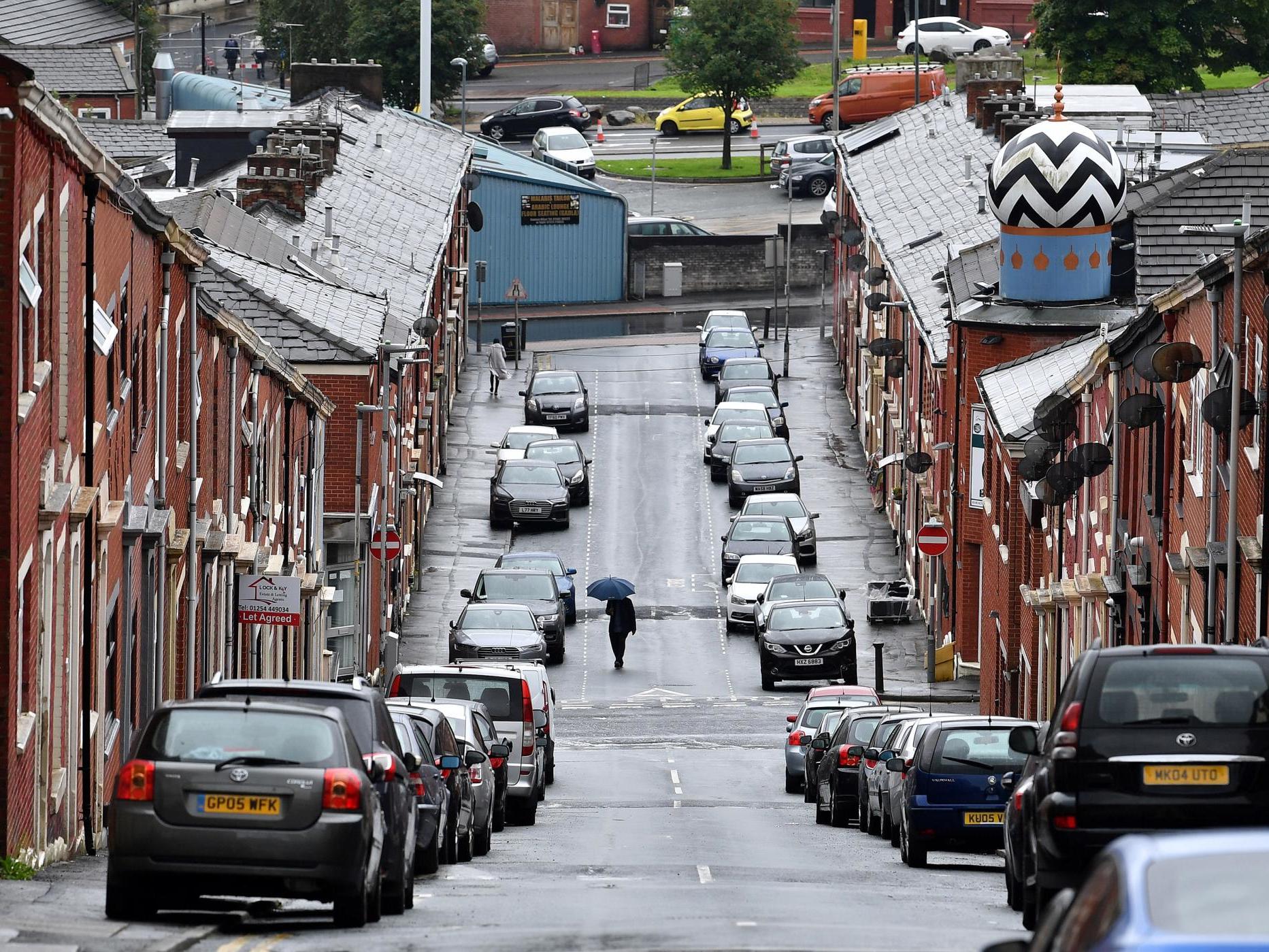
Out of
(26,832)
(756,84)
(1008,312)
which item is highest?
(756,84)

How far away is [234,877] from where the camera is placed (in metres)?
15.5

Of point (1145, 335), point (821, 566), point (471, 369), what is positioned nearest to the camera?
point (1145, 335)

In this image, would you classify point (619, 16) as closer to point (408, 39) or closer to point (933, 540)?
point (408, 39)

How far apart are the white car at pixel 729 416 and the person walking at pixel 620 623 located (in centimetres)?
1411

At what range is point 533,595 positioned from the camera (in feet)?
169

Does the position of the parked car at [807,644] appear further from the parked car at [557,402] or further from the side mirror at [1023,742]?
the side mirror at [1023,742]

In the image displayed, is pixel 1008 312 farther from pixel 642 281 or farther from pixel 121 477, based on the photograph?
pixel 642 281

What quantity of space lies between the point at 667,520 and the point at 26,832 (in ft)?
139

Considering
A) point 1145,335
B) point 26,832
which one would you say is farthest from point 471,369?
point 26,832

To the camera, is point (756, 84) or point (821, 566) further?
point (756, 84)

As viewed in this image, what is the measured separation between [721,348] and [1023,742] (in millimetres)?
56465

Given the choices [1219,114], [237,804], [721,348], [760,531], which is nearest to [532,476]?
[760,531]

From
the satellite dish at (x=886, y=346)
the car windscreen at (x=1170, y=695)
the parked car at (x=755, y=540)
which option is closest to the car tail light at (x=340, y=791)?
the car windscreen at (x=1170, y=695)

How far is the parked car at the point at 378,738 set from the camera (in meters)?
16.8
